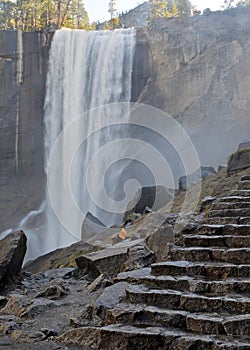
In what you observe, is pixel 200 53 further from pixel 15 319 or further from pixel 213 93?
pixel 15 319

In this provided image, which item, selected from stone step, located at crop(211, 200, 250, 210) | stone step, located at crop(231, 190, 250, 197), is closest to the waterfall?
stone step, located at crop(231, 190, 250, 197)

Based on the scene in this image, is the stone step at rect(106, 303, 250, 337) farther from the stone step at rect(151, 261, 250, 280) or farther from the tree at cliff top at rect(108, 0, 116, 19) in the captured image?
the tree at cliff top at rect(108, 0, 116, 19)

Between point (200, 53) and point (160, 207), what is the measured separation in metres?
15.8

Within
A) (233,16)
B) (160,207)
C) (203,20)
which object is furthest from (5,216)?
(233,16)

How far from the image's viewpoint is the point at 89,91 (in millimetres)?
30156

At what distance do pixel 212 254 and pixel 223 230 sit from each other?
0.80 m

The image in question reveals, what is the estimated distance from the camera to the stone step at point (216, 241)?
5.73 meters

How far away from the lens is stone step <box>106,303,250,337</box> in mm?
3900

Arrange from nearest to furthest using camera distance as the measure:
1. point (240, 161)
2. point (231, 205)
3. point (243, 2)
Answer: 1. point (231, 205)
2. point (240, 161)
3. point (243, 2)

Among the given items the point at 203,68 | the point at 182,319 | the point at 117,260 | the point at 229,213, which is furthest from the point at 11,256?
the point at 203,68

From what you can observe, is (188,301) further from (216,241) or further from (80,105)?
(80,105)

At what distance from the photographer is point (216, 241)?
19.5 ft

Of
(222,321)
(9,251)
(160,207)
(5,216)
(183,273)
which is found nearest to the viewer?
(222,321)

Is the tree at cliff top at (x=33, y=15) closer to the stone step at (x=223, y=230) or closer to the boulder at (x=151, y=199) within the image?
the boulder at (x=151, y=199)
